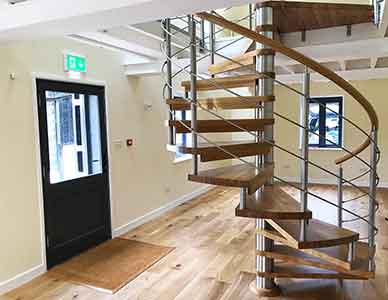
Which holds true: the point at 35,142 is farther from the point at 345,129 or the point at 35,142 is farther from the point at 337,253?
the point at 345,129

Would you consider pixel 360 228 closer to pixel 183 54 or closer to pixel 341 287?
pixel 341 287

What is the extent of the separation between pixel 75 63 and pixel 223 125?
2.14m

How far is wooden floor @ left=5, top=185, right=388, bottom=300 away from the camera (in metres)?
2.97

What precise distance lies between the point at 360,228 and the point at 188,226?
7.82ft

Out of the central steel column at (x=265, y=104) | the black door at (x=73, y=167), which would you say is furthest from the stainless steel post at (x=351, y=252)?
the black door at (x=73, y=167)

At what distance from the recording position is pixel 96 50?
4.12 meters

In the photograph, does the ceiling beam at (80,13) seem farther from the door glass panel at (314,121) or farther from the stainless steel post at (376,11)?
the door glass panel at (314,121)

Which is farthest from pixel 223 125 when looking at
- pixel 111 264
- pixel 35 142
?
pixel 111 264

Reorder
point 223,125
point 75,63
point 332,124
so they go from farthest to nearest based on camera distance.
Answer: point 332,124 < point 75,63 < point 223,125

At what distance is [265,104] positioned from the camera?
2.85m

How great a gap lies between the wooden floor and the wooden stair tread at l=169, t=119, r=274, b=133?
148 centimetres

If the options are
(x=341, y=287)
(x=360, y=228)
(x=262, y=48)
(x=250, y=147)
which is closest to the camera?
(x=250, y=147)

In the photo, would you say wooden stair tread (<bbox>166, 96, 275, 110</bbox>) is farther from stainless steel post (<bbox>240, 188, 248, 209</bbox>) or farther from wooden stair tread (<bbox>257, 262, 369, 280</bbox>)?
wooden stair tread (<bbox>257, 262, 369, 280</bbox>)

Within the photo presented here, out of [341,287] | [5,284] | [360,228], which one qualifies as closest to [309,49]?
[341,287]
